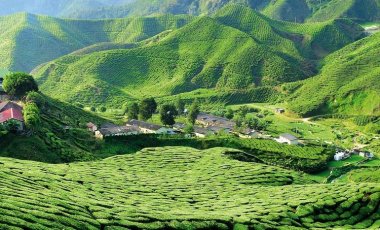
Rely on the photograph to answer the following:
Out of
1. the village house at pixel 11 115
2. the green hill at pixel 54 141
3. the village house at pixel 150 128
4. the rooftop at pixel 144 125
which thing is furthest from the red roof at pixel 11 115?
the rooftop at pixel 144 125

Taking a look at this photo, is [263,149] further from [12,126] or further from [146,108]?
[12,126]

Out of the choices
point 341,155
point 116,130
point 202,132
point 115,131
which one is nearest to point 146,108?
point 202,132

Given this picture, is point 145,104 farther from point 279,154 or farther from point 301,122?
point 301,122

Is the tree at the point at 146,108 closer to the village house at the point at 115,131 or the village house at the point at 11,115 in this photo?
the village house at the point at 115,131

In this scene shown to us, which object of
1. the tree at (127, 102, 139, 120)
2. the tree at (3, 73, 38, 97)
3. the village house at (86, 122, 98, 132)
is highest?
the tree at (3, 73, 38, 97)

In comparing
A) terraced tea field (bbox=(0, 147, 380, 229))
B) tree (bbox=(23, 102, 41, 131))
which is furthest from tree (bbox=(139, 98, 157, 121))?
terraced tea field (bbox=(0, 147, 380, 229))

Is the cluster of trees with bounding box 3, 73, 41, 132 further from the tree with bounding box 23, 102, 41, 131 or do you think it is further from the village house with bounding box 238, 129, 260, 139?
the village house with bounding box 238, 129, 260, 139
